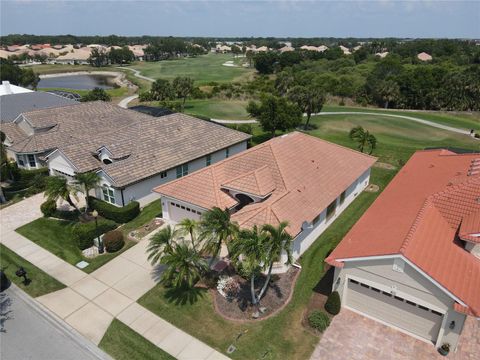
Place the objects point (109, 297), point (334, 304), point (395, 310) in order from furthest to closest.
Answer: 1. point (109, 297)
2. point (334, 304)
3. point (395, 310)

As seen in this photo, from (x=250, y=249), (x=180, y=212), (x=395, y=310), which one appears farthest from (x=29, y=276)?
(x=395, y=310)

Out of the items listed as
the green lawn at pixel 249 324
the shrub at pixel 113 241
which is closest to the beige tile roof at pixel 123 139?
the shrub at pixel 113 241

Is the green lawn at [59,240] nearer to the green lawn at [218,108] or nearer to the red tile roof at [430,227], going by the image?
the red tile roof at [430,227]

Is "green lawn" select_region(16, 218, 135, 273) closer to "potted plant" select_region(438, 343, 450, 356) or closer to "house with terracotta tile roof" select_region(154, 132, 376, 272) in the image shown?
"house with terracotta tile roof" select_region(154, 132, 376, 272)

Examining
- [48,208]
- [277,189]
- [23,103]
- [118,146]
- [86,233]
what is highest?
[23,103]

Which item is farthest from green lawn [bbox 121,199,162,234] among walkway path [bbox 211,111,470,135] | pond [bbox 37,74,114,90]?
pond [bbox 37,74,114,90]

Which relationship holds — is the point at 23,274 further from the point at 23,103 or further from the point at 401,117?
the point at 401,117
